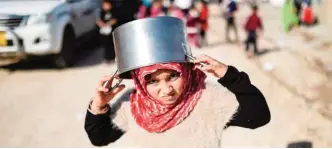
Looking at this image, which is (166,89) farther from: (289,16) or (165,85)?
(289,16)

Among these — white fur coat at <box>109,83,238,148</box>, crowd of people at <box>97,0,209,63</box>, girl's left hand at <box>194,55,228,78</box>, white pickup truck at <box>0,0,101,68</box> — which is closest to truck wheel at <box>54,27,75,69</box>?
white pickup truck at <box>0,0,101,68</box>

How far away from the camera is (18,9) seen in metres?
7.63

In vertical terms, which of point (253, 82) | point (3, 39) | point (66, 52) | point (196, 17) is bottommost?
point (66, 52)

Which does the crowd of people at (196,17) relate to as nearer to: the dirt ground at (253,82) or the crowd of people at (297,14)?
the crowd of people at (297,14)

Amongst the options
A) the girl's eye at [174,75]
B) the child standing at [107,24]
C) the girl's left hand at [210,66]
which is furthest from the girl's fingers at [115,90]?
the child standing at [107,24]

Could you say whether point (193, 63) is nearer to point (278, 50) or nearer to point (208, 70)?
point (208, 70)

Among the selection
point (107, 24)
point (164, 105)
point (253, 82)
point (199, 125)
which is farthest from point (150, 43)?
point (107, 24)

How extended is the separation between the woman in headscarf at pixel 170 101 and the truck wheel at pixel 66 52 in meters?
5.92

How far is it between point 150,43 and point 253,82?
486 cm

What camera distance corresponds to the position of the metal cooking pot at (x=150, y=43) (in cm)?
210

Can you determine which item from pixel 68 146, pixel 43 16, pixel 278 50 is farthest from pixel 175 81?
pixel 278 50

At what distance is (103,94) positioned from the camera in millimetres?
2109

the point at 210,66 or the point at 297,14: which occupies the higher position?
the point at 210,66

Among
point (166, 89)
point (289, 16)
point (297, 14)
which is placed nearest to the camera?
point (166, 89)
